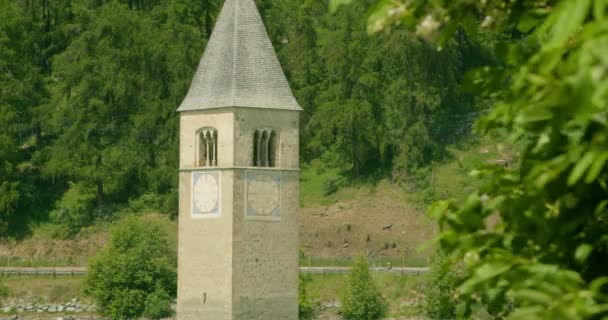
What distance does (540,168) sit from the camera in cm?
504

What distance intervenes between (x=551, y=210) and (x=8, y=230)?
47946 mm

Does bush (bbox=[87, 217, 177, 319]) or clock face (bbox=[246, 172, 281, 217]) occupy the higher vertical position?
clock face (bbox=[246, 172, 281, 217])

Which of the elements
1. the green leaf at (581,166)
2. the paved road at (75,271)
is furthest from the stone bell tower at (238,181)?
the green leaf at (581,166)

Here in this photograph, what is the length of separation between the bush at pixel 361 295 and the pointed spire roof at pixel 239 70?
704 cm

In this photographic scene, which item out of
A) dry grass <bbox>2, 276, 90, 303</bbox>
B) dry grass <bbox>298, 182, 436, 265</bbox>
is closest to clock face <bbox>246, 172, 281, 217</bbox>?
dry grass <bbox>298, 182, 436, 265</bbox>

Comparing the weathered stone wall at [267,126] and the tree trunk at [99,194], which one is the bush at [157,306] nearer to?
the tree trunk at [99,194]

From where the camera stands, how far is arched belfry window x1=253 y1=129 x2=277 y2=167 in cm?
3872

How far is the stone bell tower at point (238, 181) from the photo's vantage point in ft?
125

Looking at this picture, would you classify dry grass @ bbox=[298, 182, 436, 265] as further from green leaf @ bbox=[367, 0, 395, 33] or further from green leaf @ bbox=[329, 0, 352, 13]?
green leaf @ bbox=[329, 0, 352, 13]

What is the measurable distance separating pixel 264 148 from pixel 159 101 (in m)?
16.2

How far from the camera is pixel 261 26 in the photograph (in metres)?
39.4

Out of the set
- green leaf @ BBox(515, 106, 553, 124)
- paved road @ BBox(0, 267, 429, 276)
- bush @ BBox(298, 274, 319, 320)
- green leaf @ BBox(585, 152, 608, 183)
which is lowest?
bush @ BBox(298, 274, 319, 320)

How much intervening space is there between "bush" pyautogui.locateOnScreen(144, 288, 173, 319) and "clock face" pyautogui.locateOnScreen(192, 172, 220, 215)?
→ 745cm

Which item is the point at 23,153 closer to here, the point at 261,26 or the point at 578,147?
the point at 261,26
